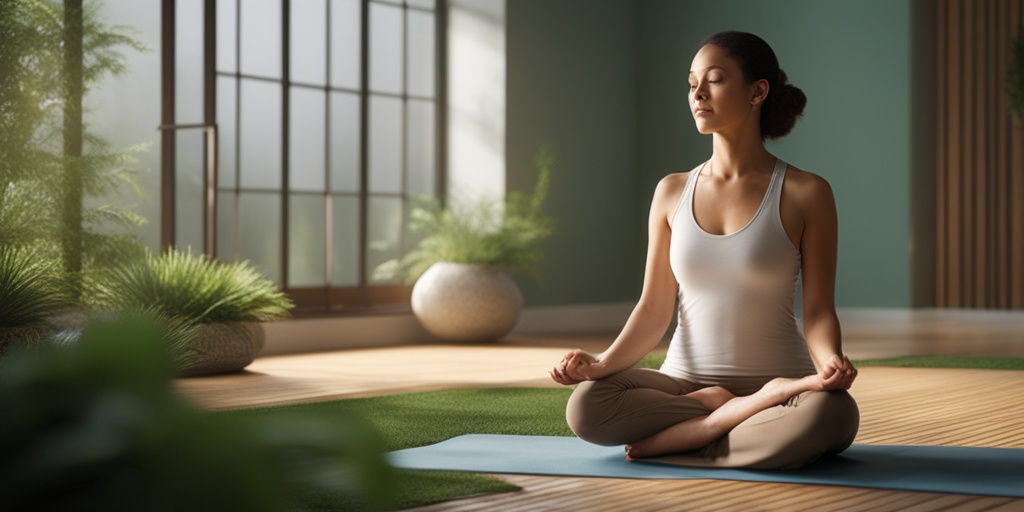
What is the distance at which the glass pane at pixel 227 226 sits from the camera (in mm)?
6680

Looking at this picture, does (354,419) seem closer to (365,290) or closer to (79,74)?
(79,74)

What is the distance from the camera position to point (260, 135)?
22.5 feet

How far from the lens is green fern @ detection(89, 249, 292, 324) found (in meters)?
5.16

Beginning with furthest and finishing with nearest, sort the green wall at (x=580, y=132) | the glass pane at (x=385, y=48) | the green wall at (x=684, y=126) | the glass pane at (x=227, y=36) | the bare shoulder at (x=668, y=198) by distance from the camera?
1. the green wall at (x=684, y=126)
2. the green wall at (x=580, y=132)
3. the glass pane at (x=385, y=48)
4. the glass pane at (x=227, y=36)
5. the bare shoulder at (x=668, y=198)

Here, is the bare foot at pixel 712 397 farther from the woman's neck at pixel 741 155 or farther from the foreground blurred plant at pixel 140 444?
the foreground blurred plant at pixel 140 444

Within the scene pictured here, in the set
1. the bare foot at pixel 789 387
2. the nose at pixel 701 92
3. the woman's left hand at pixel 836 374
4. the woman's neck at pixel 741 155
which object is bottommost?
the bare foot at pixel 789 387

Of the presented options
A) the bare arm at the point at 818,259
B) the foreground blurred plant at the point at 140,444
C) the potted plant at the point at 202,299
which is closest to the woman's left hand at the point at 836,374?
the bare arm at the point at 818,259

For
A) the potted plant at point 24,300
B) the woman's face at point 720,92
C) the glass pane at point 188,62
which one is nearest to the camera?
the woman's face at point 720,92

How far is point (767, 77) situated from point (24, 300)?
2.86m

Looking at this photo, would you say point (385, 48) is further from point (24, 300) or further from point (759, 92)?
point (759, 92)

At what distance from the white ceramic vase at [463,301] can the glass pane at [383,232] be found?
536 millimetres

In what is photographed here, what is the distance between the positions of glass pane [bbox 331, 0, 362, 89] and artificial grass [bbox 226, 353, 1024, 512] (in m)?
3.31

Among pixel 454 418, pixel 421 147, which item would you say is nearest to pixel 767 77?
pixel 454 418

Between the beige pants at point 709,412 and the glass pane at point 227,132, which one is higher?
the glass pane at point 227,132
